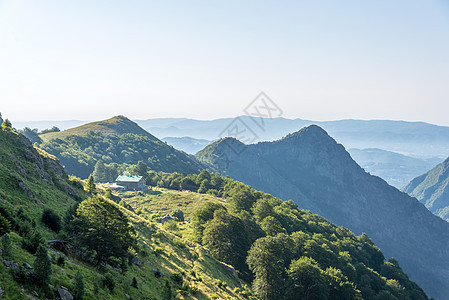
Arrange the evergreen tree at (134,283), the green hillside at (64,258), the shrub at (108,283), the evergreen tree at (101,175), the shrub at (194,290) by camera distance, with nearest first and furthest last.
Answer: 1. the green hillside at (64,258)
2. the shrub at (108,283)
3. the evergreen tree at (134,283)
4. the shrub at (194,290)
5. the evergreen tree at (101,175)

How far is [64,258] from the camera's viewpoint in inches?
953

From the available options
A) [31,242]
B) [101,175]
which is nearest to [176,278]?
[31,242]

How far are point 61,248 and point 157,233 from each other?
2890 centimetres

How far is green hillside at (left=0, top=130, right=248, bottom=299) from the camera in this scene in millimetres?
18859

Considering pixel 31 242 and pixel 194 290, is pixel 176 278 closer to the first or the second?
pixel 194 290

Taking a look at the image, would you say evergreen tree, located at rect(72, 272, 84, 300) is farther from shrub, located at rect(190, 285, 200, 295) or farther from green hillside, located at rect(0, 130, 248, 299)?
shrub, located at rect(190, 285, 200, 295)

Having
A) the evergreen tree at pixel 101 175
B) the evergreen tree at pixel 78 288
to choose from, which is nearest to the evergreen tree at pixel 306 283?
the evergreen tree at pixel 78 288

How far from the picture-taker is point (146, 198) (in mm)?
119312

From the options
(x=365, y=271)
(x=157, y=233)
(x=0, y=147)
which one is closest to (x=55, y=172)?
(x=0, y=147)

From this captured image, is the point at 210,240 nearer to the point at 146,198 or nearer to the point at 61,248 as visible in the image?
the point at 61,248

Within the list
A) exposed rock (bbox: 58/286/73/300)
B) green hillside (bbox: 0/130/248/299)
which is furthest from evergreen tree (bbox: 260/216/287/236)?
exposed rock (bbox: 58/286/73/300)

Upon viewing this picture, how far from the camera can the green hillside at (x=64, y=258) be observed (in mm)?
18859

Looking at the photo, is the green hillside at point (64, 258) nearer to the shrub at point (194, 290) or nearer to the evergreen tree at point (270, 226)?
the shrub at point (194, 290)

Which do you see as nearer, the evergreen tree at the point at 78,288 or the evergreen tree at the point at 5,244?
the evergreen tree at the point at 5,244
